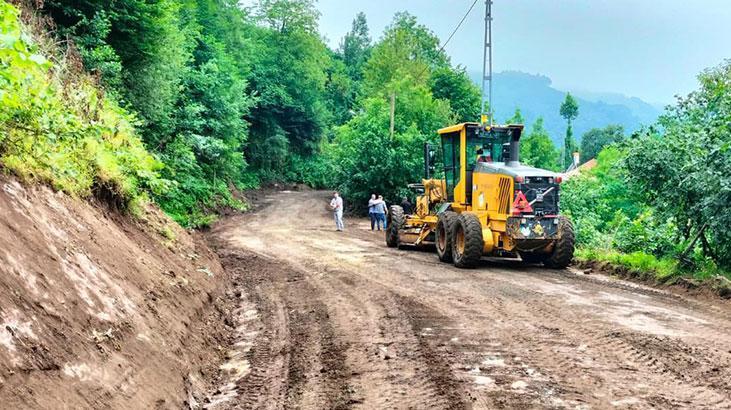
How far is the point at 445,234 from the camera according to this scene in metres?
13.2

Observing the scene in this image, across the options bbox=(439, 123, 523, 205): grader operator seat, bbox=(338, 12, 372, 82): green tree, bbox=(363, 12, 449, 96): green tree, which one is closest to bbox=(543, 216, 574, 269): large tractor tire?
bbox=(439, 123, 523, 205): grader operator seat

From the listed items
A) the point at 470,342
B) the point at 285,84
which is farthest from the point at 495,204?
the point at 285,84

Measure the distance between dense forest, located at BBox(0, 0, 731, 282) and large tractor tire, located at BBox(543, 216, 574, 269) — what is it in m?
0.84

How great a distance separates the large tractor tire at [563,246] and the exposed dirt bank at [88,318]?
7412mm

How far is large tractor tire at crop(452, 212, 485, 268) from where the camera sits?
11.8 m

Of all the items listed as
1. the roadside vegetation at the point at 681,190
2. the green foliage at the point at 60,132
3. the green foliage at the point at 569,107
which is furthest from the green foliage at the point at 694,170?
the green foliage at the point at 569,107

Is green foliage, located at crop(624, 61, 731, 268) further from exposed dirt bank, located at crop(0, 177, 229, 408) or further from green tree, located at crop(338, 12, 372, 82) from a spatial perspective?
green tree, located at crop(338, 12, 372, 82)

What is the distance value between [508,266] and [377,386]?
8170 mm

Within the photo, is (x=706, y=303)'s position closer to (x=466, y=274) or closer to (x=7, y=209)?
(x=466, y=274)

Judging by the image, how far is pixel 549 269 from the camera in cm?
1212

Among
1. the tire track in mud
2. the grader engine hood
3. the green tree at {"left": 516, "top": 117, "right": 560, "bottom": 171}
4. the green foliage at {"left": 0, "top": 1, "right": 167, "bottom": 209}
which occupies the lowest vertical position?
the tire track in mud

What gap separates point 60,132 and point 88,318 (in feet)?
8.23

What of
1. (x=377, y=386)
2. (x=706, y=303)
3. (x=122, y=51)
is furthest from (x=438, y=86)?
(x=377, y=386)

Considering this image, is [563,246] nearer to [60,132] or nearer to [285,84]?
[60,132]
